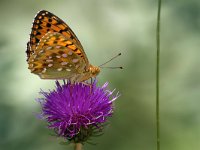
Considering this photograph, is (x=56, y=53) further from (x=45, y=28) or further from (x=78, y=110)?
(x=78, y=110)

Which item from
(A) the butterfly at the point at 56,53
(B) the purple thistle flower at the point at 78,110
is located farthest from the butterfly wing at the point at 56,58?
(B) the purple thistle flower at the point at 78,110

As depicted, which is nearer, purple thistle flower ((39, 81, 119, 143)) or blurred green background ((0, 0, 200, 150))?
purple thistle flower ((39, 81, 119, 143))

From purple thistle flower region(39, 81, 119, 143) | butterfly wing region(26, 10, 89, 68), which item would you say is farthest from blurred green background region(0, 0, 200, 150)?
butterfly wing region(26, 10, 89, 68)

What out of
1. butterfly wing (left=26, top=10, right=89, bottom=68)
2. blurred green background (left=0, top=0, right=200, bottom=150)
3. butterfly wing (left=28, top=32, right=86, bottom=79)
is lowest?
blurred green background (left=0, top=0, right=200, bottom=150)

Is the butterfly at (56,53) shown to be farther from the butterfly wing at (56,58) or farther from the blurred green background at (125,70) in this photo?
the blurred green background at (125,70)

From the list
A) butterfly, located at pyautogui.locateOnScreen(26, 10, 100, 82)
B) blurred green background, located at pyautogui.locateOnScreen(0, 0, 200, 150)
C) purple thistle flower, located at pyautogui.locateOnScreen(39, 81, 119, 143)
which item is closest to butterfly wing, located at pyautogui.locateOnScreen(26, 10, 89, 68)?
butterfly, located at pyautogui.locateOnScreen(26, 10, 100, 82)

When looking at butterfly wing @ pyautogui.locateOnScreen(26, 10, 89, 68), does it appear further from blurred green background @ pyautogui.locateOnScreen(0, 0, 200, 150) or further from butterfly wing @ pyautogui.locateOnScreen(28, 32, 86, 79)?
blurred green background @ pyautogui.locateOnScreen(0, 0, 200, 150)

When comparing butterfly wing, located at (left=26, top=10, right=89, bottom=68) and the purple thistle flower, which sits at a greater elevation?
butterfly wing, located at (left=26, top=10, right=89, bottom=68)
